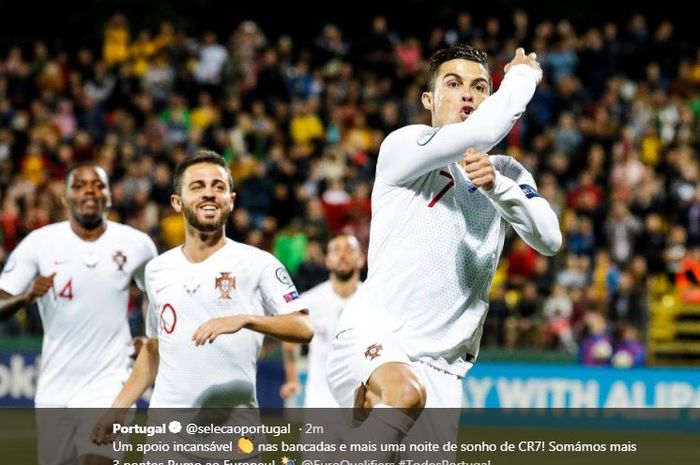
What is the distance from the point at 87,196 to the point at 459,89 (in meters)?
3.28

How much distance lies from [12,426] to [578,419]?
6942 millimetres

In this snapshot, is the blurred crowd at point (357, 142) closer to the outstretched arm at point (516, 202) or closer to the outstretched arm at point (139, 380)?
the outstretched arm at point (139, 380)

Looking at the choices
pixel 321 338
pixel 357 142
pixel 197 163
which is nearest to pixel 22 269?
pixel 197 163

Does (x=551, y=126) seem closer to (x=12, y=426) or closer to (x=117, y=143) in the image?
(x=117, y=143)

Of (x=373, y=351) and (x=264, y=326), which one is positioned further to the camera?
(x=264, y=326)

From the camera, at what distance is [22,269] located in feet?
27.4

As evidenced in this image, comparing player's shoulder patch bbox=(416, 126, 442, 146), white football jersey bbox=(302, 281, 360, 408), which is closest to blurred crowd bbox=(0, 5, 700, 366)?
white football jersey bbox=(302, 281, 360, 408)

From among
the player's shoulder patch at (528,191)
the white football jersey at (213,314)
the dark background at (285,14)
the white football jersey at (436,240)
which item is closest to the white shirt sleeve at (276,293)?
the white football jersey at (213,314)

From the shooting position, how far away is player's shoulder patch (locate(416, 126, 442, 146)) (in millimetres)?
5680

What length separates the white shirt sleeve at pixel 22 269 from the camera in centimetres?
829

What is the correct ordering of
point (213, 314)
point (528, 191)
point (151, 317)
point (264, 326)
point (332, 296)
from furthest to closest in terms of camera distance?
point (332, 296) < point (151, 317) < point (213, 314) < point (264, 326) < point (528, 191)

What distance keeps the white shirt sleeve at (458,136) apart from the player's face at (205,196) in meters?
0.98

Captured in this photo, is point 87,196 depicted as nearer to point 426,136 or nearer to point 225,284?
point 225,284

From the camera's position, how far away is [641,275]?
1803cm
